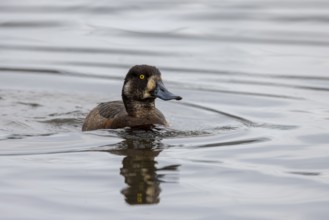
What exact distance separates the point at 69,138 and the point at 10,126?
114cm

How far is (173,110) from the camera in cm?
1284

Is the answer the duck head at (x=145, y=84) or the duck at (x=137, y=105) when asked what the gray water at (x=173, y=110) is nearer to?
the duck at (x=137, y=105)

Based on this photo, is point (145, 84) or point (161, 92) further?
point (145, 84)

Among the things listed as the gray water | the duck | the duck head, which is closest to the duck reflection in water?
the gray water

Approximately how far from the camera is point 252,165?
9.20 m

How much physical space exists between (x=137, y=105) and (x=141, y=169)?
2360mm

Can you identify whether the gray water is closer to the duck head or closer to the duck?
the duck

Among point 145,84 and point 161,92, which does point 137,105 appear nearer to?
point 145,84

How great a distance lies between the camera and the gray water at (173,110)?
793cm

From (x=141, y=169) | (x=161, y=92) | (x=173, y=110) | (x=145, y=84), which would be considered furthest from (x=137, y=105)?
(x=141, y=169)

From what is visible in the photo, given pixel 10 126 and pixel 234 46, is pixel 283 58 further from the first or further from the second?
pixel 10 126

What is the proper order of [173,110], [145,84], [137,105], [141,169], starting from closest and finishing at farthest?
1. [141,169]
2. [145,84]
3. [137,105]
4. [173,110]

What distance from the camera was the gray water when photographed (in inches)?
312

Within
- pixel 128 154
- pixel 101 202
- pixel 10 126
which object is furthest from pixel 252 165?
pixel 10 126
